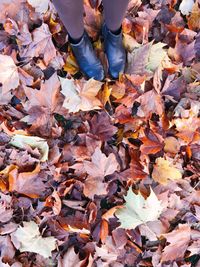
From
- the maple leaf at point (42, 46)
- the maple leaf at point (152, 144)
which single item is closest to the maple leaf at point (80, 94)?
the maple leaf at point (42, 46)

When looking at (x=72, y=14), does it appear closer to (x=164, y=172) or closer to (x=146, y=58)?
(x=146, y=58)

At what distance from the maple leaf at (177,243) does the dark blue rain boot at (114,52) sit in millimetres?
719

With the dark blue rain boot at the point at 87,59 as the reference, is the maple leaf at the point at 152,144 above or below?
below

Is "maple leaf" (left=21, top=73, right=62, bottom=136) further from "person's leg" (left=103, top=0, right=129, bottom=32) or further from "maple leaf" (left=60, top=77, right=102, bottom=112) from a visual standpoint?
"person's leg" (left=103, top=0, right=129, bottom=32)

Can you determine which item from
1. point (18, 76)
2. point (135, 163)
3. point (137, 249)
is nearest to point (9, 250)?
point (137, 249)

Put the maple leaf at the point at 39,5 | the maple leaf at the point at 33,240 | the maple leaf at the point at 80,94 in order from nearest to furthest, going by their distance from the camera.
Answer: the maple leaf at the point at 33,240 < the maple leaf at the point at 80,94 < the maple leaf at the point at 39,5

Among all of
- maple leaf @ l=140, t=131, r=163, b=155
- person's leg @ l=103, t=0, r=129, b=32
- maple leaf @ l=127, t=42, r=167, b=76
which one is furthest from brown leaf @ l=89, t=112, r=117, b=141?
person's leg @ l=103, t=0, r=129, b=32

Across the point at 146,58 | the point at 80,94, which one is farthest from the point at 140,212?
the point at 146,58

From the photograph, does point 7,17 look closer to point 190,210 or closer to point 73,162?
point 73,162

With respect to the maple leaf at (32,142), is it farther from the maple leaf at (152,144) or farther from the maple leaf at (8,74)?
the maple leaf at (152,144)

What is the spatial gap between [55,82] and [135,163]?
1.62 feet

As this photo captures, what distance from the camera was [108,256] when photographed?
62.1 inches

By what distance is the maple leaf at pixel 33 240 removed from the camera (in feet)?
5.10

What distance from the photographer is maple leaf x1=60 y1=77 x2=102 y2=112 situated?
1655 mm
